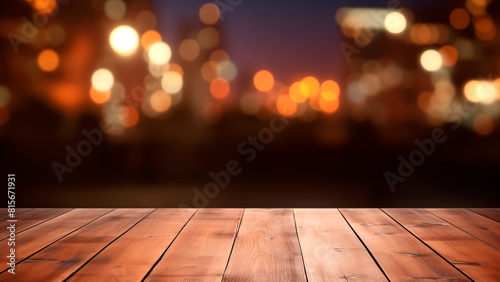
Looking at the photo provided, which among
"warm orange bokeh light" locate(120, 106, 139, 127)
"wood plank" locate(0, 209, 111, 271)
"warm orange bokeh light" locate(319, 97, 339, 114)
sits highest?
"warm orange bokeh light" locate(319, 97, 339, 114)

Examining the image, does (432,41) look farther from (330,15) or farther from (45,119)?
(45,119)

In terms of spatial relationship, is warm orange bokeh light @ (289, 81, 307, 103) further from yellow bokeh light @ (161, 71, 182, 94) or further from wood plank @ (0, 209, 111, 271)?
wood plank @ (0, 209, 111, 271)

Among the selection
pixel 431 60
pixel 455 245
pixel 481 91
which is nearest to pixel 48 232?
pixel 455 245

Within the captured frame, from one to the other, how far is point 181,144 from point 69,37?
623 mm

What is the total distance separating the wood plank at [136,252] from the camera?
1.04 m

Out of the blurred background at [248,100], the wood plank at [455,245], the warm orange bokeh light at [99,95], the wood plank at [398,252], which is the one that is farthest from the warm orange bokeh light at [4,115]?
the wood plank at [455,245]

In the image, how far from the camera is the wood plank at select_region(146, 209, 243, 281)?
1044 millimetres

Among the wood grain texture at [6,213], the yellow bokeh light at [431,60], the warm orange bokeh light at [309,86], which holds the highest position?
the yellow bokeh light at [431,60]

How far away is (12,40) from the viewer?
6.23 feet

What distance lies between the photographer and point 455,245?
1.29 m

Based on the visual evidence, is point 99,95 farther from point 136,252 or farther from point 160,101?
point 136,252

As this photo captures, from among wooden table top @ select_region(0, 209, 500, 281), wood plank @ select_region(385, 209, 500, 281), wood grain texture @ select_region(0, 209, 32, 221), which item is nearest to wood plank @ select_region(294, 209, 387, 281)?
wooden table top @ select_region(0, 209, 500, 281)

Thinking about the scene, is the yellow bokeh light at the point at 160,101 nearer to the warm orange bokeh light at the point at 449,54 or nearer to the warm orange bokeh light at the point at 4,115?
the warm orange bokeh light at the point at 4,115

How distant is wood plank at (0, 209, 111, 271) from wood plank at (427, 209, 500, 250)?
48.7 inches
